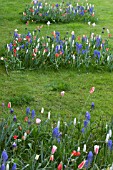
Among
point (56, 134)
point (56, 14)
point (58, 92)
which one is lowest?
point (58, 92)

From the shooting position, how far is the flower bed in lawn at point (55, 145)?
12.6 feet

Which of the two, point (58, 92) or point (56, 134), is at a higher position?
point (56, 134)

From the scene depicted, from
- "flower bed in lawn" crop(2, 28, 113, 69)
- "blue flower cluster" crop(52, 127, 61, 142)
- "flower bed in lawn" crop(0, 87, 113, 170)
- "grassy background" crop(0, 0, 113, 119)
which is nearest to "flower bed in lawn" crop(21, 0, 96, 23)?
"grassy background" crop(0, 0, 113, 119)

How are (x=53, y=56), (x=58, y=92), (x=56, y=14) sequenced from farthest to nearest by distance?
(x=56, y=14)
(x=53, y=56)
(x=58, y=92)

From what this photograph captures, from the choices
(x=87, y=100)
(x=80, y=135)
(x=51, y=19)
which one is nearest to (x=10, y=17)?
Result: (x=51, y=19)

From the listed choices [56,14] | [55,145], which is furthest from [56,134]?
[56,14]

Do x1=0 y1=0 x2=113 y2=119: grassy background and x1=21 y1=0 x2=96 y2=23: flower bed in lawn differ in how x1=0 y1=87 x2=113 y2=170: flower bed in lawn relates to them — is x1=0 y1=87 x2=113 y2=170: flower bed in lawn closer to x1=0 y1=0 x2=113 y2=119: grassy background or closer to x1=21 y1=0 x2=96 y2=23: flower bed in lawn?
x1=0 y1=0 x2=113 y2=119: grassy background

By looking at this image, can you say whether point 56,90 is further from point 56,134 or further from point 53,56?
point 56,134

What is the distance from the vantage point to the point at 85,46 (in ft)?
26.2

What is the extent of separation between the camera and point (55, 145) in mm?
4164

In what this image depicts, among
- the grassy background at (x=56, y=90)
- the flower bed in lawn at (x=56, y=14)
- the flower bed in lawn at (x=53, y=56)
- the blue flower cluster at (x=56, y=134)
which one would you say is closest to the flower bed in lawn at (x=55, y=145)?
the blue flower cluster at (x=56, y=134)

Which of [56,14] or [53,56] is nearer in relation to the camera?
[53,56]

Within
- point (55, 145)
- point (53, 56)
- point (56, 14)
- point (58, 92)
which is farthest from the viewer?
point (56, 14)

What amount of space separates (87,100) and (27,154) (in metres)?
2.11
